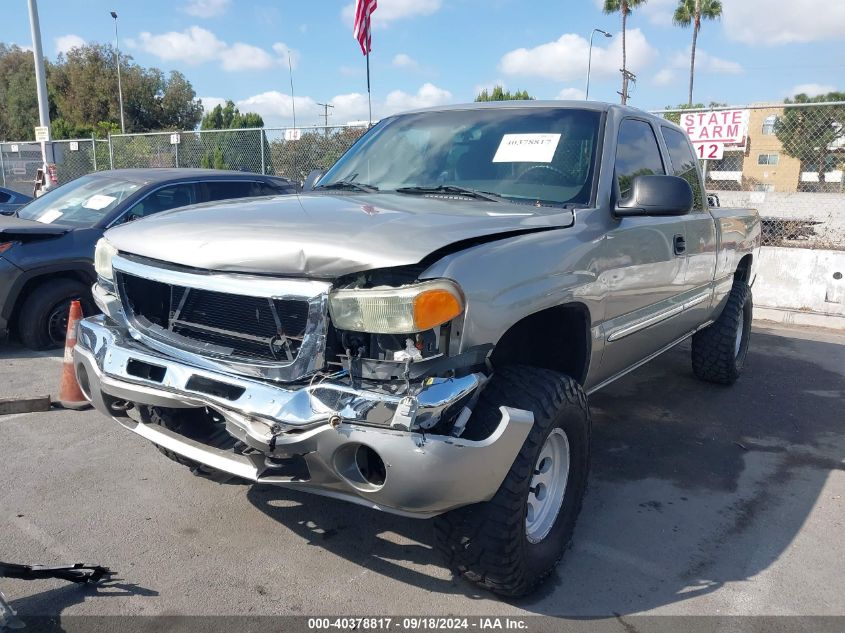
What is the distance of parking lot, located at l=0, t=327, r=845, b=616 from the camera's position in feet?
8.73

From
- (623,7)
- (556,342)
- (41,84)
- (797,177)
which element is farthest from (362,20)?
(623,7)

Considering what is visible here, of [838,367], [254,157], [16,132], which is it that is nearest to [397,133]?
[838,367]

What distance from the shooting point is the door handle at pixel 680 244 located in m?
4.03

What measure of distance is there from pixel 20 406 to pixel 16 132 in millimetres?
47006

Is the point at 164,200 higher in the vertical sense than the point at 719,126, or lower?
lower

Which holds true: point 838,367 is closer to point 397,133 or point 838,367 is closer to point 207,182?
point 397,133

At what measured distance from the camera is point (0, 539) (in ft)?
9.89

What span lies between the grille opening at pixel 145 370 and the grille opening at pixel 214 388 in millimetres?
164

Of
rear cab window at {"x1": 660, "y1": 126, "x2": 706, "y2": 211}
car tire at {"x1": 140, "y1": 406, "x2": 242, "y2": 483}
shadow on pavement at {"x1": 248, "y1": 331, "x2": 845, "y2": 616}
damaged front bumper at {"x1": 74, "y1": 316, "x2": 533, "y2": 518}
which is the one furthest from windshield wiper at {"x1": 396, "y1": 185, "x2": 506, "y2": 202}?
rear cab window at {"x1": 660, "y1": 126, "x2": 706, "y2": 211}

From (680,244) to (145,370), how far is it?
3.06 meters

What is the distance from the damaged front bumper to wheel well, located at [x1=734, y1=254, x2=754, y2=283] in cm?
440

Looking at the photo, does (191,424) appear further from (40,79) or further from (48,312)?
(40,79)

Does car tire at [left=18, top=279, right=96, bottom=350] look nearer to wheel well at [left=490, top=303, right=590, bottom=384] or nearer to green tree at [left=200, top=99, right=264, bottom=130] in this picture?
wheel well at [left=490, top=303, right=590, bottom=384]

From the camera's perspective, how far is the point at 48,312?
600cm
